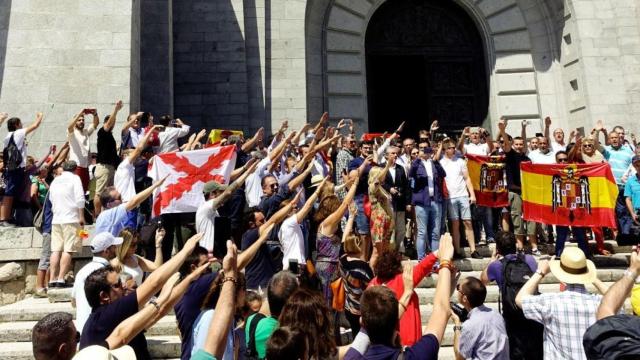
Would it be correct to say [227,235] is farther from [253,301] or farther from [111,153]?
[253,301]

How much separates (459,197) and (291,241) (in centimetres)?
406

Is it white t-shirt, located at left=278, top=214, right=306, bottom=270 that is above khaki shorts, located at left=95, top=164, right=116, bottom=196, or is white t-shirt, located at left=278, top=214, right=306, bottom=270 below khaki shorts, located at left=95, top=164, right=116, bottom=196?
below

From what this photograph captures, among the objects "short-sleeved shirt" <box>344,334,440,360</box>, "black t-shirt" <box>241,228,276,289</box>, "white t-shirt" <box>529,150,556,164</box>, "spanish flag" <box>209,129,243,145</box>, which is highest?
"spanish flag" <box>209,129,243,145</box>

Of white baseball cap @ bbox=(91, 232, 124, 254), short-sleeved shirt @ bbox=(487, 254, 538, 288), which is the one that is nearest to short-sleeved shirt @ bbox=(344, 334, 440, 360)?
short-sleeved shirt @ bbox=(487, 254, 538, 288)

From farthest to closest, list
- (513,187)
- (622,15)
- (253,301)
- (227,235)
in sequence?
(622,15) < (513,187) < (227,235) < (253,301)

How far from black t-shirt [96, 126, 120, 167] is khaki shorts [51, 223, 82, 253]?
1.66 metres

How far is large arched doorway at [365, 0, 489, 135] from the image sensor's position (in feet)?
56.7

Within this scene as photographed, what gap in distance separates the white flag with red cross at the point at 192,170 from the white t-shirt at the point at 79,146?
47.8 inches

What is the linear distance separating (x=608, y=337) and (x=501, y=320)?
2132 mm

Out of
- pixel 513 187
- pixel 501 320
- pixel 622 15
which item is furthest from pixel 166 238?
pixel 622 15

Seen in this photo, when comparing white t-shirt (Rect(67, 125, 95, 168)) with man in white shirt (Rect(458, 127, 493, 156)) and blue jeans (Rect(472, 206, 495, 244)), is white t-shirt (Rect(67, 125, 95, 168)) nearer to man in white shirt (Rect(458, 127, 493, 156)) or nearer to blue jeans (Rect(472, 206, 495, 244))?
man in white shirt (Rect(458, 127, 493, 156))

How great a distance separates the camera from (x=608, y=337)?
2.18m

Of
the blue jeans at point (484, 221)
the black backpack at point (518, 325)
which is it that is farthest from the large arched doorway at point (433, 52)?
the black backpack at point (518, 325)

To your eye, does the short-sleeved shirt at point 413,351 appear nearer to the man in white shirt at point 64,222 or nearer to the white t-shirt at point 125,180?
the white t-shirt at point 125,180
